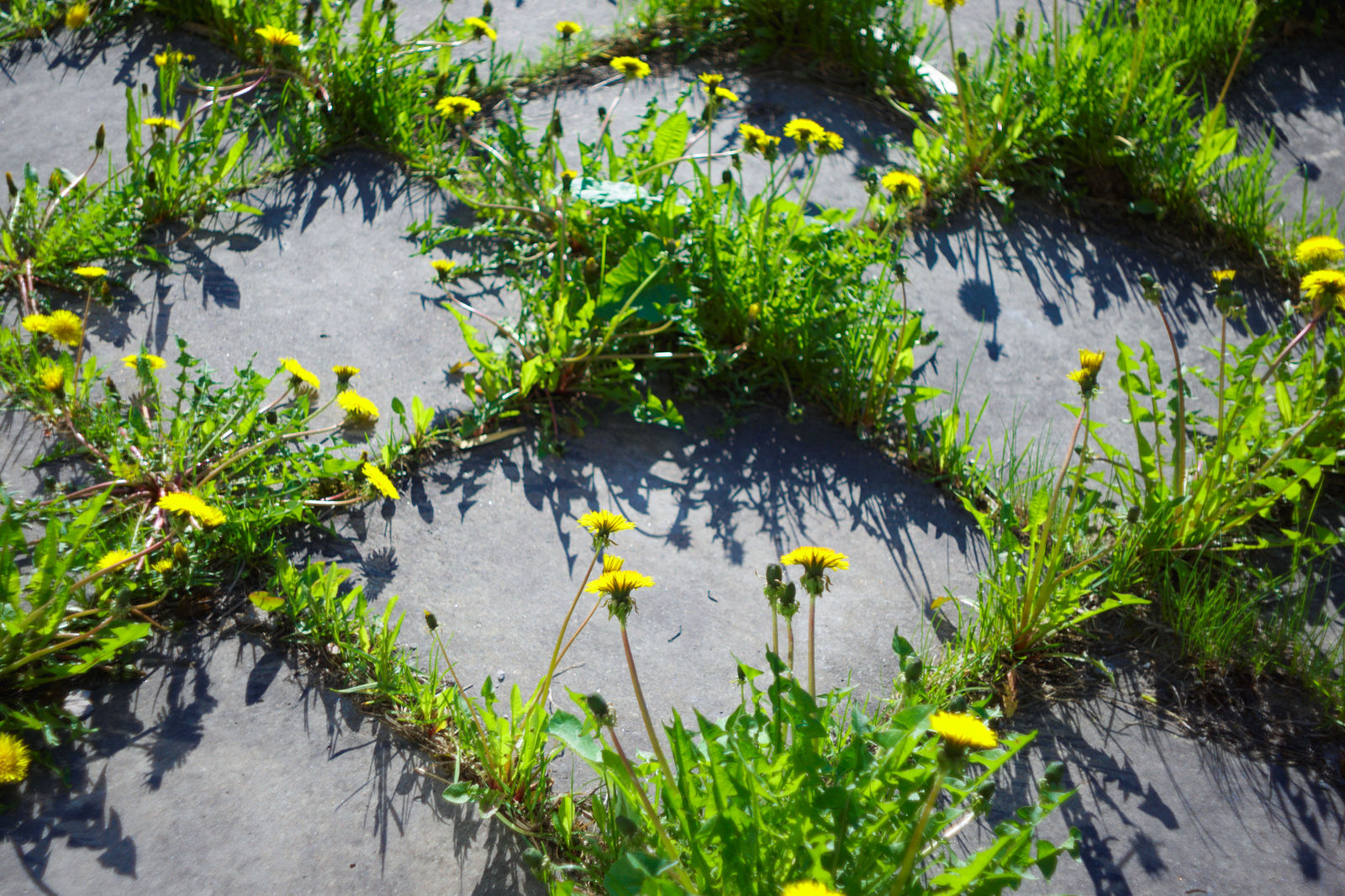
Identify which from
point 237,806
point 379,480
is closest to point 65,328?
point 379,480

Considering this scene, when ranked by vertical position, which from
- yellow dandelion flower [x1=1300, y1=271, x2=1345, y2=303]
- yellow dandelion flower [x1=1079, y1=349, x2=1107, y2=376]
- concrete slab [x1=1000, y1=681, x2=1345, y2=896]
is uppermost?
yellow dandelion flower [x1=1300, y1=271, x2=1345, y2=303]

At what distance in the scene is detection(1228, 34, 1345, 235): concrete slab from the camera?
2990 mm

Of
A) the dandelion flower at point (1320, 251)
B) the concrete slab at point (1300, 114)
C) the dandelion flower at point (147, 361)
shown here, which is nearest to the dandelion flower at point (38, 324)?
the dandelion flower at point (147, 361)

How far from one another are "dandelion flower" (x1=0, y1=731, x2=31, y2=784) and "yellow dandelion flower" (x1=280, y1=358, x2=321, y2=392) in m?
0.76

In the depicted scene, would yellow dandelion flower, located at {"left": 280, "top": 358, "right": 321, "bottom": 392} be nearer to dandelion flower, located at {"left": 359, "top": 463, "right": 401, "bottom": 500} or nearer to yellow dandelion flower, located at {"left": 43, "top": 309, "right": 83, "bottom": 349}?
dandelion flower, located at {"left": 359, "top": 463, "right": 401, "bottom": 500}

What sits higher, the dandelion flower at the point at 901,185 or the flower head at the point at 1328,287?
the flower head at the point at 1328,287

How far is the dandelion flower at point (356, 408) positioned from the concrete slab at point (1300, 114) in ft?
9.05

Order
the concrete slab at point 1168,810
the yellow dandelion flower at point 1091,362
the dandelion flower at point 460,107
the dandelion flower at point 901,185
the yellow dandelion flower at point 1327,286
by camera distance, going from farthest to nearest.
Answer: the dandelion flower at point 460,107, the dandelion flower at point 901,185, the yellow dandelion flower at point 1327,286, the yellow dandelion flower at point 1091,362, the concrete slab at point 1168,810

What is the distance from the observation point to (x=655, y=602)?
1.86 meters

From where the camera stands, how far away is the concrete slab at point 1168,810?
1484 millimetres

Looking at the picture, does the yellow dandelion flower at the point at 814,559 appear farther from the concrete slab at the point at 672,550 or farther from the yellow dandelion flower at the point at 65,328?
the yellow dandelion flower at the point at 65,328

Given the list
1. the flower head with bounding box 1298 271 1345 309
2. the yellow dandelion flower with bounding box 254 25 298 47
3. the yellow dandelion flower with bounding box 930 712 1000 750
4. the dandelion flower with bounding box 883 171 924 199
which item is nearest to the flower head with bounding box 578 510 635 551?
the yellow dandelion flower with bounding box 930 712 1000 750

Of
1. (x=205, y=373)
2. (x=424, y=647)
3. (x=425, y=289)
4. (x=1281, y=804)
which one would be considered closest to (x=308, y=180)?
(x=425, y=289)

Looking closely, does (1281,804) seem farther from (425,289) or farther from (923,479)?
(425,289)
